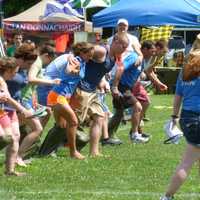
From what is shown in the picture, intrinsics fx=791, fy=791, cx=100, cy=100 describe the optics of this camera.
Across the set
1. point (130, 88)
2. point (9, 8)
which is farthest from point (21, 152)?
point (9, 8)

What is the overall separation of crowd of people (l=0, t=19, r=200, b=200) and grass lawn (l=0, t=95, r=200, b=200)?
32cm

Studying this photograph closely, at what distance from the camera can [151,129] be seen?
14617 mm

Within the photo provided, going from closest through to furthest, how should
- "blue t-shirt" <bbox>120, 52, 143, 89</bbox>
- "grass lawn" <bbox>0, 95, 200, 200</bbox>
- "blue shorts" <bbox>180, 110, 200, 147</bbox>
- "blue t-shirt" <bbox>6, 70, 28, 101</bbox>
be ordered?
"blue shorts" <bbox>180, 110, 200, 147</bbox>, "grass lawn" <bbox>0, 95, 200, 200</bbox>, "blue t-shirt" <bbox>6, 70, 28, 101</bbox>, "blue t-shirt" <bbox>120, 52, 143, 89</bbox>

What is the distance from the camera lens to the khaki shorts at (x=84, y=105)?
10758mm

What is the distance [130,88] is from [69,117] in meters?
2.69

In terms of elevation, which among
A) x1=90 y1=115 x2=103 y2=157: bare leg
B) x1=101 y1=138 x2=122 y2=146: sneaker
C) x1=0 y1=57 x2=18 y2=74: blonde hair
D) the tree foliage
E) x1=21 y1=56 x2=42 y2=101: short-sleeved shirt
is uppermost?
x1=0 y1=57 x2=18 y2=74: blonde hair

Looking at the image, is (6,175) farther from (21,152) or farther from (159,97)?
(159,97)

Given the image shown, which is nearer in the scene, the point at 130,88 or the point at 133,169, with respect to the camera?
the point at 133,169

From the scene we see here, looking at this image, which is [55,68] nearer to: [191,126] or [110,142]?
[110,142]

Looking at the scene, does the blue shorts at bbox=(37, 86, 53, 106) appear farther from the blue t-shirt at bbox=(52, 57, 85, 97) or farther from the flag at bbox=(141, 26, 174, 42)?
the flag at bbox=(141, 26, 174, 42)

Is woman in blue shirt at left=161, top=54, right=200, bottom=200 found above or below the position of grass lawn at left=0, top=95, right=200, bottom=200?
above

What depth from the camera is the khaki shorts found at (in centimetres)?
1076

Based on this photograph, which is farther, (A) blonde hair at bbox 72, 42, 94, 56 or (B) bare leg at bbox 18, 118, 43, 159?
(A) blonde hair at bbox 72, 42, 94, 56

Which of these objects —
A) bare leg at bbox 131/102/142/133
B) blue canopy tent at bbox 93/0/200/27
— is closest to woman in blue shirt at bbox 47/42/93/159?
bare leg at bbox 131/102/142/133
